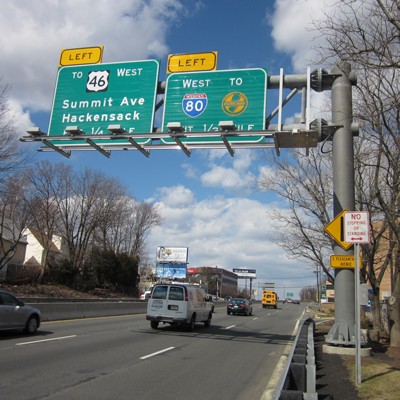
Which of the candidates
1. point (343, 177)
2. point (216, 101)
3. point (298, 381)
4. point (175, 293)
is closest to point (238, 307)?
point (175, 293)

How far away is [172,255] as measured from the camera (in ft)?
274

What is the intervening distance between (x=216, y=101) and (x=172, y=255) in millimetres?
71275

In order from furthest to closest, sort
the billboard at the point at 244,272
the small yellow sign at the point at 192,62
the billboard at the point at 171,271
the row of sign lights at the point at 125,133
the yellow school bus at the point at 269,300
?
the billboard at the point at 244,272, the billboard at the point at 171,271, the yellow school bus at the point at 269,300, the small yellow sign at the point at 192,62, the row of sign lights at the point at 125,133

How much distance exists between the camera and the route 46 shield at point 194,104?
44.7 ft

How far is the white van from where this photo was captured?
1880cm

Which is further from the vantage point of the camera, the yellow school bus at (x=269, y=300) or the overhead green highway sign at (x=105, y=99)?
the yellow school bus at (x=269, y=300)

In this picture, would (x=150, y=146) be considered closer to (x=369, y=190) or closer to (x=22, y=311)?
(x=22, y=311)

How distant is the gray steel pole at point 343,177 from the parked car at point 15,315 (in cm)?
923

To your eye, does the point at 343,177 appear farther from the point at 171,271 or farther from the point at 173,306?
the point at 171,271

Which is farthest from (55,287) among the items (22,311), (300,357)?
(300,357)

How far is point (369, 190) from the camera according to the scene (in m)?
18.4

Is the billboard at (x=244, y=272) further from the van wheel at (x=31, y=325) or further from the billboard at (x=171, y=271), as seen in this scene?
the van wheel at (x=31, y=325)

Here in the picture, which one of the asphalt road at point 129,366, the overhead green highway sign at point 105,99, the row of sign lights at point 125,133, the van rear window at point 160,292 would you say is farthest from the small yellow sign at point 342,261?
the van rear window at point 160,292

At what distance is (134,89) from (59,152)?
325cm
